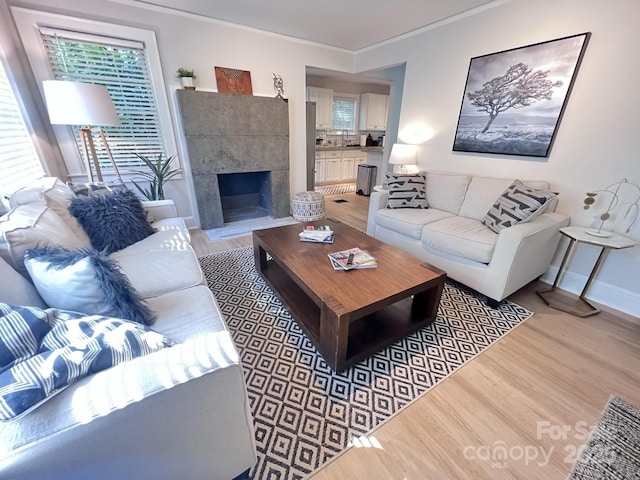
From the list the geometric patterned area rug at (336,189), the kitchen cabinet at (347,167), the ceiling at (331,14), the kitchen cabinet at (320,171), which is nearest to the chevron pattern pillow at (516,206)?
the ceiling at (331,14)

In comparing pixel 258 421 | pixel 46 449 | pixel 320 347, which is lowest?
pixel 258 421

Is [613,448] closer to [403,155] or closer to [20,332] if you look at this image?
[20,332]

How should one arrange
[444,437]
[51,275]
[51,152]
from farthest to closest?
[51,152] → [444,437] → [51,275]

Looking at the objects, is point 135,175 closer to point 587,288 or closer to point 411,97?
point 411,97

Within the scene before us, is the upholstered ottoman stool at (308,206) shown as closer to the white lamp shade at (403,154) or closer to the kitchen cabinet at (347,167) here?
the white lamp shade at (403,154)

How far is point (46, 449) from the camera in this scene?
537 mm

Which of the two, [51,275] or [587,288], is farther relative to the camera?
[587,288]

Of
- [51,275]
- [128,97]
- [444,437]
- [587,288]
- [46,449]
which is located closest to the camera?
[46,449]

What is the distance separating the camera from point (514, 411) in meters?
1.24

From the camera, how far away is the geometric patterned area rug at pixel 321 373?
1103 millimetres

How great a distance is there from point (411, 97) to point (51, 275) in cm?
368

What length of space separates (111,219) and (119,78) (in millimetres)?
1905

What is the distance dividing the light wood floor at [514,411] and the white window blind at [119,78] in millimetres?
3402

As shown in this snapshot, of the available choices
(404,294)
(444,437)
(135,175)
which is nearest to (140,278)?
(404,294)
